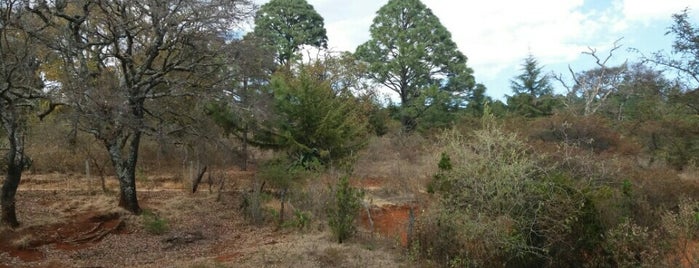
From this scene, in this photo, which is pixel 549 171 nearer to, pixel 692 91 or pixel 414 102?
pixel 692 91

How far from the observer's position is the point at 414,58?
114ft

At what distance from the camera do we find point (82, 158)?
21.1 meters

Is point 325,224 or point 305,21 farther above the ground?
point 305,21

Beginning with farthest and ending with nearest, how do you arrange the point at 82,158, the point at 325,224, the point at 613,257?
the point at 82,158 < the point at 325,224 < the point at 613,257

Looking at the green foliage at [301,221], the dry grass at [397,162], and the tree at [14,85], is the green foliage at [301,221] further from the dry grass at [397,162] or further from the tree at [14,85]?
the tree at [14,85]

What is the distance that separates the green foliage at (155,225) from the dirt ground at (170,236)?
4.4 inches

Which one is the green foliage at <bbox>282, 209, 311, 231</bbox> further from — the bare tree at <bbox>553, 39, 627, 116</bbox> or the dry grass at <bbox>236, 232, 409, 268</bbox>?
the bare tree at <bbox>553, 39, 627, 116</bbox>

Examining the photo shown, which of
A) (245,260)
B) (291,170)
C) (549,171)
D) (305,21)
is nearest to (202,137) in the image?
(291,170)

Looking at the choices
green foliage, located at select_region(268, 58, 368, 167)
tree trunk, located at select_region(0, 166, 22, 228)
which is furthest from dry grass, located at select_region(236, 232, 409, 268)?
green foliage, located at select_region(268, 58, 368, 167)

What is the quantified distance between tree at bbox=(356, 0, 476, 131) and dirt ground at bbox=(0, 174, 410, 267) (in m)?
18.3

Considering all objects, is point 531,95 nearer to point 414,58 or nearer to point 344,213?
point 414,58

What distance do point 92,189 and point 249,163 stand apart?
7.11m

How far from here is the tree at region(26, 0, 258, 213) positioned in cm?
1362

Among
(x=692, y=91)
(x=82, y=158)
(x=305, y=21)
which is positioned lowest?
(x=82, y=158)
